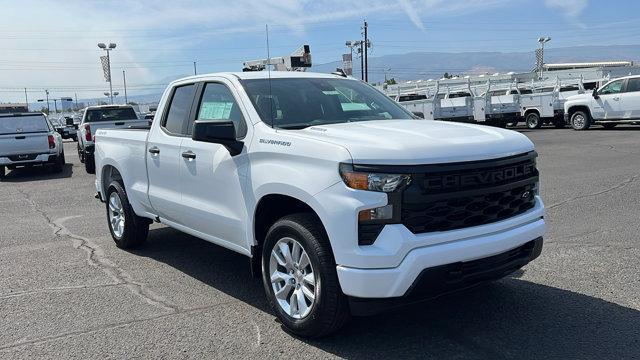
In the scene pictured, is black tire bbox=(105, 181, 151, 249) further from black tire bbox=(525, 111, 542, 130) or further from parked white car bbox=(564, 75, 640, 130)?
black tire bbox=(525, 111, 542, 130)

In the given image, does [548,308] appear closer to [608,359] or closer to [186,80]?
[608,359]

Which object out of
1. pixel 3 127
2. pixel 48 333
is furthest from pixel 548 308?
pixel 3 127

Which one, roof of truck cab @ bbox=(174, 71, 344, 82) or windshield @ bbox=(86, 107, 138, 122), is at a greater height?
roof of truck cab @ bbox=(174, 71, 344, 82)

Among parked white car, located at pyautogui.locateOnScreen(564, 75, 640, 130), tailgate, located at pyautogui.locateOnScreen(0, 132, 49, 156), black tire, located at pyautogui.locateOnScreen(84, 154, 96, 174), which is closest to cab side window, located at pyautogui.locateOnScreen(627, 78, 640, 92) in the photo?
parked white car, located at pyautogui.locateOnScreen(564, 75, 640, 130)

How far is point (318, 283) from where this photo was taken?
12.7 feet

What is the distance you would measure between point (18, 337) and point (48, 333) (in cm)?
21

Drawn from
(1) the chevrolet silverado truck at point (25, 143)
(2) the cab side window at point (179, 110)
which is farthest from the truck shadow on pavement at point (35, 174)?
(2) the cab side window at point (179, 110)

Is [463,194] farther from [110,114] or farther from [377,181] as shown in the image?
[110,114]

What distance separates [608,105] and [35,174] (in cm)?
1982

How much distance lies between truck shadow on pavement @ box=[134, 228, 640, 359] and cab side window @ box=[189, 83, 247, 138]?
1.53 metres

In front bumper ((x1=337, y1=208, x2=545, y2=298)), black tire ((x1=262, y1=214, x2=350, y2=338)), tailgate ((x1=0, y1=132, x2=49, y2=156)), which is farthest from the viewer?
tailgate ((x1=0, y1=132, x2=49, y2=156))

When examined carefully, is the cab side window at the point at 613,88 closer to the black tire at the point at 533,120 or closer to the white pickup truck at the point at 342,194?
the black tire at the point at 533,120

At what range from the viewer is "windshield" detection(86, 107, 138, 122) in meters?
17.6

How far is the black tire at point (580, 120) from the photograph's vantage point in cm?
2312
